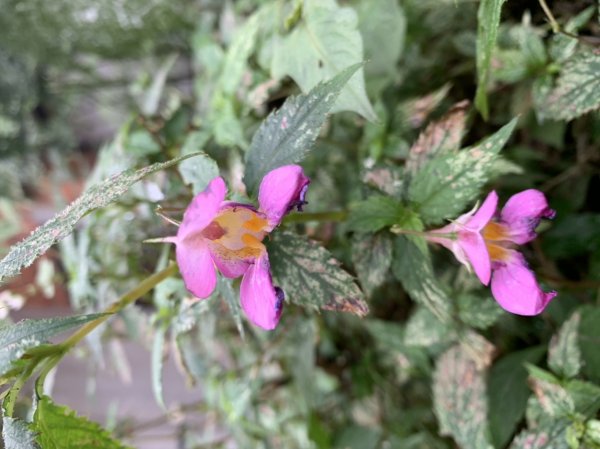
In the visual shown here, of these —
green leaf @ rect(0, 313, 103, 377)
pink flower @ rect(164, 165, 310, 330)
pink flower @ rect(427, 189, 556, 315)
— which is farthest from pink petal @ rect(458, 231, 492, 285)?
green leaf @ rect(0, 313, 103, 377)

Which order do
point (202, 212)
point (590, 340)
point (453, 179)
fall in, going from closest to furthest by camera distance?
point (202, 212), point (453, 179), point (590, 340)

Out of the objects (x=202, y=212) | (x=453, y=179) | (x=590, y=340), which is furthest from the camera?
(x=590, y=340)

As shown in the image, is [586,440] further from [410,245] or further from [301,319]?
[301,319]

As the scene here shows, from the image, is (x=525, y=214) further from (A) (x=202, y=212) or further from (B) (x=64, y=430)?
(B) (x=64, y=430)

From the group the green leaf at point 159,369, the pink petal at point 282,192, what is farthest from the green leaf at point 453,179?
the green leaf at point 159,369

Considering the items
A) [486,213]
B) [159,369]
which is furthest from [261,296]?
[159,369]

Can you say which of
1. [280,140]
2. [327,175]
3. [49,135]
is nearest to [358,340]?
[327,175]
